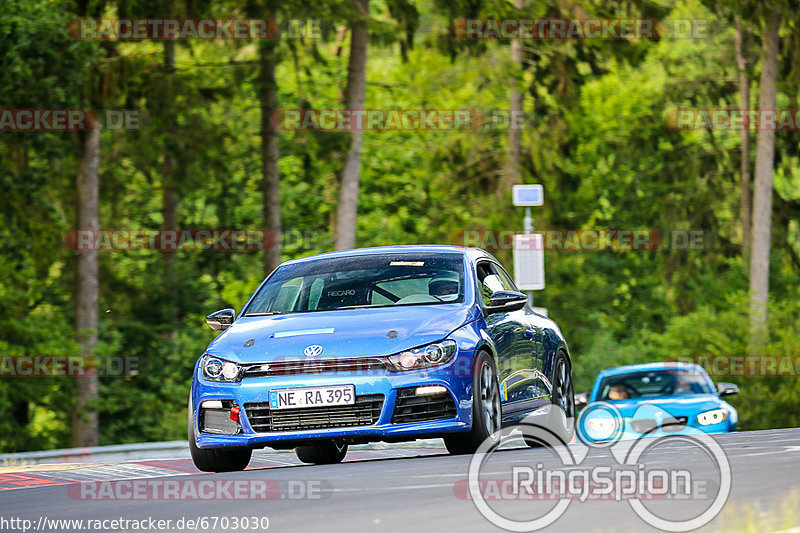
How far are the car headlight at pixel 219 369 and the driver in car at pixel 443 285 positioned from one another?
5.86 feet

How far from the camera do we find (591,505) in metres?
6.71

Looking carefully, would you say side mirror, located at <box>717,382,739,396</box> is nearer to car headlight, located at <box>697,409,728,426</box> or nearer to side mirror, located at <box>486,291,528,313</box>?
car headlight, located at <box>697,409,728,426</box>

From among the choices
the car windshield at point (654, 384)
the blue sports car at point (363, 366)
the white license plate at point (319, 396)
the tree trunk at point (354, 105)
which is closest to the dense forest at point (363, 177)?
the tree trunk at point (354, 105)

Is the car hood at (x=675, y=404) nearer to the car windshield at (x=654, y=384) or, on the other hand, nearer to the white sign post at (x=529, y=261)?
the car windshield at (x=654, y=384)

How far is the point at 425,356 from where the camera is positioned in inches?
379

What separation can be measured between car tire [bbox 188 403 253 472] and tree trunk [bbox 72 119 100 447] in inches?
769

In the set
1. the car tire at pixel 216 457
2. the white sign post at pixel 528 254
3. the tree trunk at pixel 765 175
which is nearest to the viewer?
the car tire at pixel 216 457

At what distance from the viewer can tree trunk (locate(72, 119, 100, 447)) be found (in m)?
29.5

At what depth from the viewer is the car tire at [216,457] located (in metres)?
10.1

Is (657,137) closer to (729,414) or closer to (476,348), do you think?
(729,414)

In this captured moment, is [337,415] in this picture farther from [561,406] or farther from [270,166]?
[270,166]

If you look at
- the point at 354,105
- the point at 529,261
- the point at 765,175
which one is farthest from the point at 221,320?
the point at 765,175

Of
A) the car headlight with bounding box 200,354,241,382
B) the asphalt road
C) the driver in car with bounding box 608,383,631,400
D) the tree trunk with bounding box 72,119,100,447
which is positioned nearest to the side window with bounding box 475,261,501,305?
the asphalt road

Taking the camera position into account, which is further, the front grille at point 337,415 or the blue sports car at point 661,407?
the blue sports car at point 661,407
